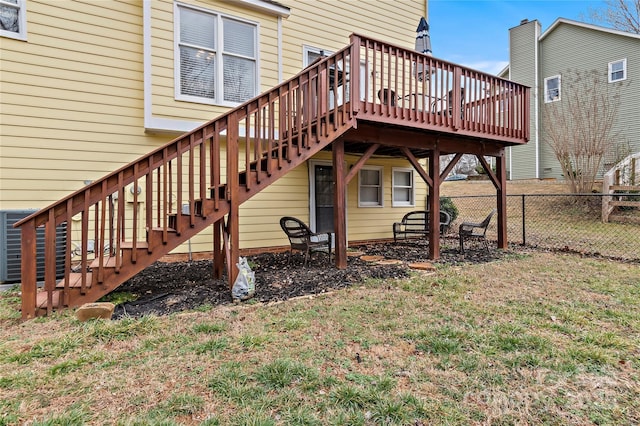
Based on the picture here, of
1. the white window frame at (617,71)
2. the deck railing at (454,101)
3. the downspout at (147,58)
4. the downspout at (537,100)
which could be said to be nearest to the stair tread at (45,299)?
the downspout at (147,58)

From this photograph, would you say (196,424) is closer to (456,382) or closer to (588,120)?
(456,382)

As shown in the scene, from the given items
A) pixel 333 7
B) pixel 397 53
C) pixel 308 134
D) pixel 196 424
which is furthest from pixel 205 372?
pixel 333 7

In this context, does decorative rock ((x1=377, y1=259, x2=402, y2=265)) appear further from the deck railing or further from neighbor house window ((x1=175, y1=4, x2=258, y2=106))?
neighbor house window ((x1=175, y1=4, x2=258, y2=106))

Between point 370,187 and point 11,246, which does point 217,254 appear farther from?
point 370,187

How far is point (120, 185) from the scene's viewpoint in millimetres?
3547

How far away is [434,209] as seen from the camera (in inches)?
256

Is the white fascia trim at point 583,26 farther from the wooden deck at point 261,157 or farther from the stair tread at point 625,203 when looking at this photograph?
the wooden deck at point 261,157

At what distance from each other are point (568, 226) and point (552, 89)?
9831 millimetres

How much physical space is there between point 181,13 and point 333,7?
3600 millimetres

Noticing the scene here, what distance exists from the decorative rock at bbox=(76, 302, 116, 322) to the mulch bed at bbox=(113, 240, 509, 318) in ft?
0.47

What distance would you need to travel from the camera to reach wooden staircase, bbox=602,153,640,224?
392 inches

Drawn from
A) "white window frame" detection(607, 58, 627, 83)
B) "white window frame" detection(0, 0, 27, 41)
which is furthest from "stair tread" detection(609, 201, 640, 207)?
"white window frame" detection(0, 0, 27, 41)

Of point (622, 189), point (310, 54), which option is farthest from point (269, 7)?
point (622, 189)

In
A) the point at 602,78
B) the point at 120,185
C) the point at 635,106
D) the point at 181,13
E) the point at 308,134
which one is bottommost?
the point at 120,185
